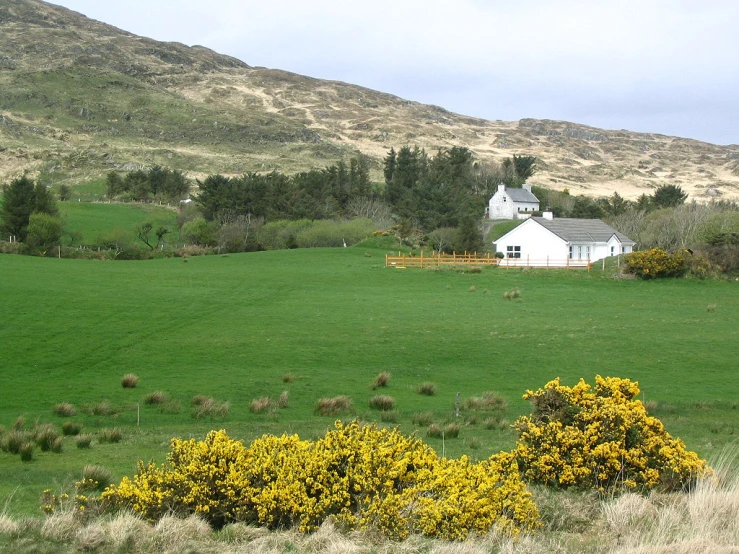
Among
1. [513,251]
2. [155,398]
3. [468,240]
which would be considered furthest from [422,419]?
[468,240]

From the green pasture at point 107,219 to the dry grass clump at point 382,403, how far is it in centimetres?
5951

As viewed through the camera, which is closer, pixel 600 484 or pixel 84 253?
pixel 600 484

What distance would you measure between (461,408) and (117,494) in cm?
1389

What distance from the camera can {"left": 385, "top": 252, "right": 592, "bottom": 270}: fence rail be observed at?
2362 inches

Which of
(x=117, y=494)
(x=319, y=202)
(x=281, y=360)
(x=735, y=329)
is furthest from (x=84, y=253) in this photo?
(x=117, y=494)

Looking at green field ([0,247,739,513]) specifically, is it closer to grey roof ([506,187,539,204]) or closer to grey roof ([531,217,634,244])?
grey roof ([531,217,634,244])

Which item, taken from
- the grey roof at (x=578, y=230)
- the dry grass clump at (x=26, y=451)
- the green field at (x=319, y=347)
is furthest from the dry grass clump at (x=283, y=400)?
the grey roof at (x=578, y=230)

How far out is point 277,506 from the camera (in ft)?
28.9

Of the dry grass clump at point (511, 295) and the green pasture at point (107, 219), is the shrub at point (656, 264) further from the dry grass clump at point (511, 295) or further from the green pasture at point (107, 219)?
the green pasture at point (107, 219)

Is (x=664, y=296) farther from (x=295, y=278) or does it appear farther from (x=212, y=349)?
(x=212, y=349)

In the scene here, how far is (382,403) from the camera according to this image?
72.4 feet

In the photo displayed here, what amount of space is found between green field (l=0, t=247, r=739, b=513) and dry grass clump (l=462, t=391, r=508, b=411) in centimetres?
67

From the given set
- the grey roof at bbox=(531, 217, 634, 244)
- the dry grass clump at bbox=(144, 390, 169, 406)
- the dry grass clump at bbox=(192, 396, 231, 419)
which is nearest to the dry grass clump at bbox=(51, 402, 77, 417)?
the dry grass clump at bbox=(144, 390, 169, 406)

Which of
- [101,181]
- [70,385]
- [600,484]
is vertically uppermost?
[101,181]
